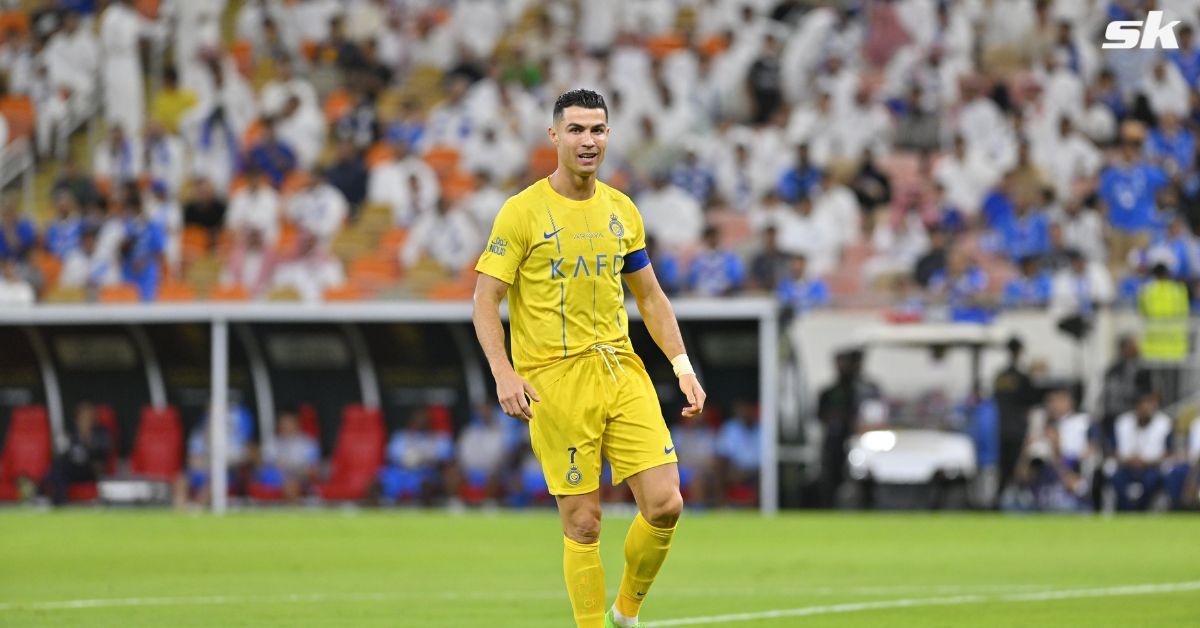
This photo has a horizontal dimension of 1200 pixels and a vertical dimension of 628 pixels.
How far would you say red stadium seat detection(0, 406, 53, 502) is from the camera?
23.8 metres

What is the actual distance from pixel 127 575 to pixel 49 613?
295cm

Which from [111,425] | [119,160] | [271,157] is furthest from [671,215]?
[119,160]

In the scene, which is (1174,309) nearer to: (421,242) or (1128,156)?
(1128,156)

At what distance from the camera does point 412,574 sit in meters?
13.6

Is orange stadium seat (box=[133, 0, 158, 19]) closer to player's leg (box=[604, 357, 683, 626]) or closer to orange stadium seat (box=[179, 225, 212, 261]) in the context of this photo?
orange stadium seat (box=[179, 225, 212, 261])

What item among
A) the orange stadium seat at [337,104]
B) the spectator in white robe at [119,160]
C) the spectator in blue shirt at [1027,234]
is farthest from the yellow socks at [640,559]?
the orange stadium seat at [337,104]

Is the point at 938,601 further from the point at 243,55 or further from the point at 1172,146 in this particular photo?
the point at 243,55

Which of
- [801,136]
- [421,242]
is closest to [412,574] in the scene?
[421,242]

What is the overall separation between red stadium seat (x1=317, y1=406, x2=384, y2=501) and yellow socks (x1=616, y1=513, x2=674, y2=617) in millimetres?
15380

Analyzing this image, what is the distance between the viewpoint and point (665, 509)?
25.4ft

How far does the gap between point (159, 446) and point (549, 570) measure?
11.1 meters

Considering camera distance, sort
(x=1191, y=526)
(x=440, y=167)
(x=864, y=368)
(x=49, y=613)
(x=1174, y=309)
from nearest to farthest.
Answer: (x=49, y=613) → (x=1191, y=526) → (x=1174, y=309) → (x=864, y=368) → (x=440, y=167)

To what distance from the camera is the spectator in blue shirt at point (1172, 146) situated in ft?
75.9

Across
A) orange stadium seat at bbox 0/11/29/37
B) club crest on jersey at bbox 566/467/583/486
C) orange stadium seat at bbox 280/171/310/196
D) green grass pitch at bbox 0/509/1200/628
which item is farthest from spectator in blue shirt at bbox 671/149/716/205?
club crest on jersey at bbox 566/467/583/486
